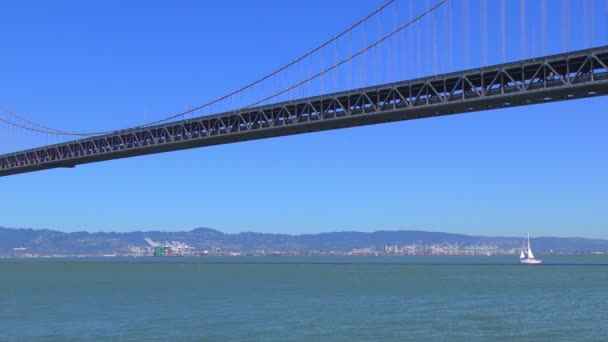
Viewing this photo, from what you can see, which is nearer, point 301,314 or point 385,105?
point 301,314

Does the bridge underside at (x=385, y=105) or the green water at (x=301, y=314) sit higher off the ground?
the bridge underside at (x=385, y=105)

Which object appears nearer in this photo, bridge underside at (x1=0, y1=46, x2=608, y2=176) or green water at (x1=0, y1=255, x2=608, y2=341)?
green water at (x1=0, y1=255, x2=608, y2=341)

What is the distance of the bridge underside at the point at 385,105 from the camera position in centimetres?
3472

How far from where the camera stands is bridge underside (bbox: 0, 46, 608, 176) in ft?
114

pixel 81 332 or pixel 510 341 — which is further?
pixel 81 332

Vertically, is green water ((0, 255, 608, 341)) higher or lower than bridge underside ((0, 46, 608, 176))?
lower

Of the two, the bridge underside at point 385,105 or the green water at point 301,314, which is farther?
the bridge underside at point 385,105

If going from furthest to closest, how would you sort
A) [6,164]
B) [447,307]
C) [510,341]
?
[6,164], [447,307], [510,341]

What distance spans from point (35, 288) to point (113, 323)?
68.2ft

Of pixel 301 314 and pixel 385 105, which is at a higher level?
pixel 385 105

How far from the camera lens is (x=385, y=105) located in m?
42.3

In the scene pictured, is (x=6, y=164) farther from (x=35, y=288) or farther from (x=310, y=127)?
(x=310, y=127)

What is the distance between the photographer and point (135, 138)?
58344 millimetres

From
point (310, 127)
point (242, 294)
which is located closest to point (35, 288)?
point (242, 294)
